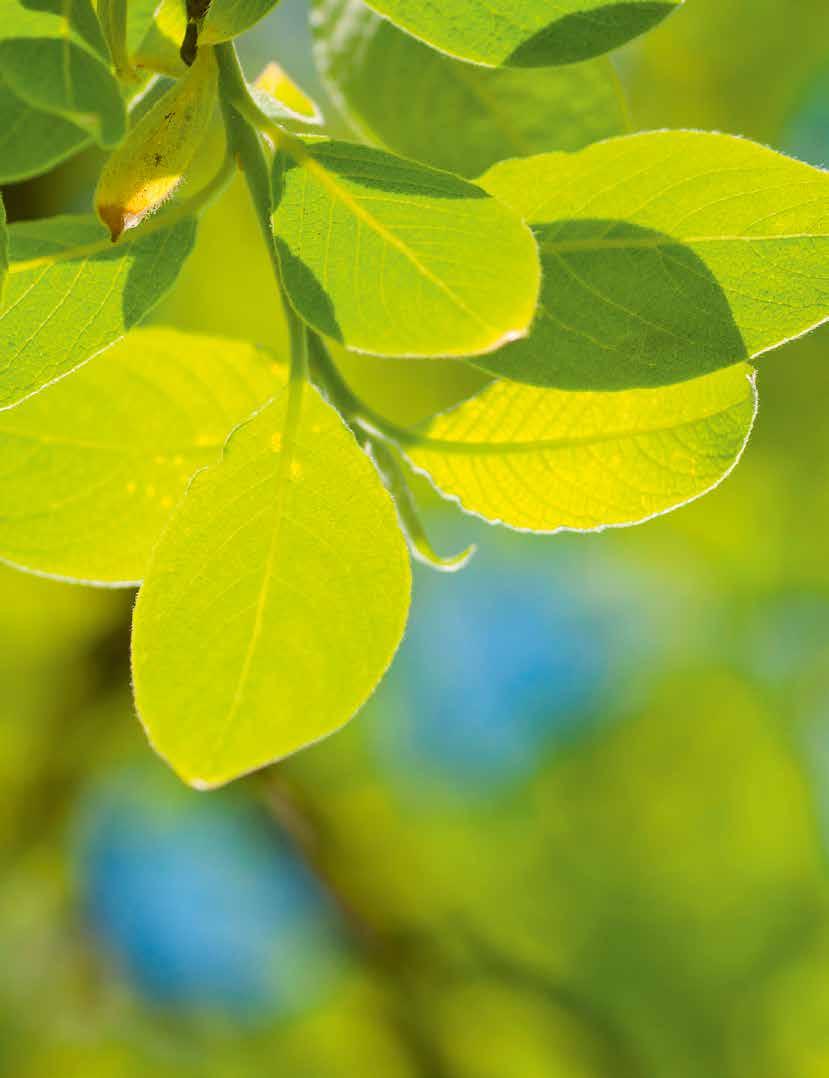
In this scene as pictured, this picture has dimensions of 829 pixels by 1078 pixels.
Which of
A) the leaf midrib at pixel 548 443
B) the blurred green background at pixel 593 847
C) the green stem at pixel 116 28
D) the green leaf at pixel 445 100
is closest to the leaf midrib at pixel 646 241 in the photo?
the leaf midrib at pixel 548 443

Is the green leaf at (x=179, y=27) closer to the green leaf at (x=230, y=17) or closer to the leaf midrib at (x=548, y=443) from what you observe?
the green leaf at (x=230, y=17)

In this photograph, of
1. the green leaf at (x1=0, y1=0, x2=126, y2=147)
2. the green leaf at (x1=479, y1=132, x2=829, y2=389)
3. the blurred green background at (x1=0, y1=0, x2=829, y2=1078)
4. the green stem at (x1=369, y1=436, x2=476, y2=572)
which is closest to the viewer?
the green leaf at (x1=0, y1=0, x2=126, y2=147)

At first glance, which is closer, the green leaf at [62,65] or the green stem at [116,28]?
the green leaf at [62,65]

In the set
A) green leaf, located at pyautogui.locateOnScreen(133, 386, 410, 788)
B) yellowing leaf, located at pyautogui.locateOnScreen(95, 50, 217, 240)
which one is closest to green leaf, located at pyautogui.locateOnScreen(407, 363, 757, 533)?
green leaf, located at pyautogui.locateOnScreen(133, 386, 410, 788)

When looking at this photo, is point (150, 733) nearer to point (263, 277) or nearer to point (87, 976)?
point (263, 277)

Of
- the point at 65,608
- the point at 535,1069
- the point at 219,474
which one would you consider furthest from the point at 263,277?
the point at 219,474

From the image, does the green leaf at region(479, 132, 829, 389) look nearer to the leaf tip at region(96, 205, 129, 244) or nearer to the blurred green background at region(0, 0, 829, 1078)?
the leaf tip at region(96, 205, 129, 244)
